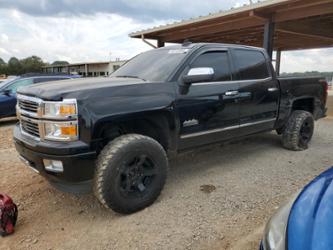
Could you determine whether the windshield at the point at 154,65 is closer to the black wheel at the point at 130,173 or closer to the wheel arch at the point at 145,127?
the wheel arch at the point at 145,127

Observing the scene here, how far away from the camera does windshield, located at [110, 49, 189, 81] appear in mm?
3730

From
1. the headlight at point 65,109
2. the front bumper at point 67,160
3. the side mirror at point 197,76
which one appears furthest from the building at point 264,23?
the front bumper at point 67,160

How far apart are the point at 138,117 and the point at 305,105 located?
4240mm

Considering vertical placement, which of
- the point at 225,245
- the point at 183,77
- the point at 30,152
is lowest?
the point at 225,245

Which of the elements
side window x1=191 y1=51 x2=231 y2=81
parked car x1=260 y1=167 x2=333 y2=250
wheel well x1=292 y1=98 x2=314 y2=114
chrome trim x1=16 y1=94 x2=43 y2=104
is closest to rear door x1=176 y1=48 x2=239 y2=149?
side window x1=191 y1=51 x2=231 y2=81

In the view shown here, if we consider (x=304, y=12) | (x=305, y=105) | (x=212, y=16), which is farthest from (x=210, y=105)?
(x=212, y=16)

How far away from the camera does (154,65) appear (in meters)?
4.00

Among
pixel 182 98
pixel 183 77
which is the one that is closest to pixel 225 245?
pixel 182 98

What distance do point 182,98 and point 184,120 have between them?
28 centimetres

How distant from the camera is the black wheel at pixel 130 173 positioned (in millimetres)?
2920

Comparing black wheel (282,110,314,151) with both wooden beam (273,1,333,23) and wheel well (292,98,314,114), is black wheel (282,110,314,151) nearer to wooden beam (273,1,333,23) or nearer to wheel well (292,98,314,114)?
wheel well (292,98,314,114)

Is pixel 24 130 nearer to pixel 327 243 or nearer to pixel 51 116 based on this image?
pixel 51 116

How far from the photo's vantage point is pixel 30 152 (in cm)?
301

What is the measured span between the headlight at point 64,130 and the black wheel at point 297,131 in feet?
13.6
